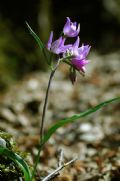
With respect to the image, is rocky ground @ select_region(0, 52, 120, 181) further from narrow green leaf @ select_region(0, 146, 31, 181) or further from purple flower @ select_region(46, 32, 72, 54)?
purple flower @ select_region(46, 32, 72, 54)

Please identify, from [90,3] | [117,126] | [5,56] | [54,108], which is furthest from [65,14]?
[117,126]

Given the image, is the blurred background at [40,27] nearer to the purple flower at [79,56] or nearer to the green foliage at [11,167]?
the green foliage at [11,167]

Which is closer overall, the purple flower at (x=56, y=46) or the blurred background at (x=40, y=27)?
the purple flower at (x=56, y=46)

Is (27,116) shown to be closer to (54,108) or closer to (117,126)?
(54,108)

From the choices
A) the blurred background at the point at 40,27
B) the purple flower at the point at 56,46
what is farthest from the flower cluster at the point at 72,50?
the blurred background at the point at 40,27

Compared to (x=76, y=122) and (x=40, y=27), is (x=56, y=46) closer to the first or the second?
(x=76, y=122)

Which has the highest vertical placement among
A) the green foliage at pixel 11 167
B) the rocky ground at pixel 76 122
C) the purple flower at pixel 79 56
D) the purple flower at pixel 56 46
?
the purple flower at pixel 56 46

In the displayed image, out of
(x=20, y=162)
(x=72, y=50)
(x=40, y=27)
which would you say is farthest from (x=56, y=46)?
(x=40, y=27)
